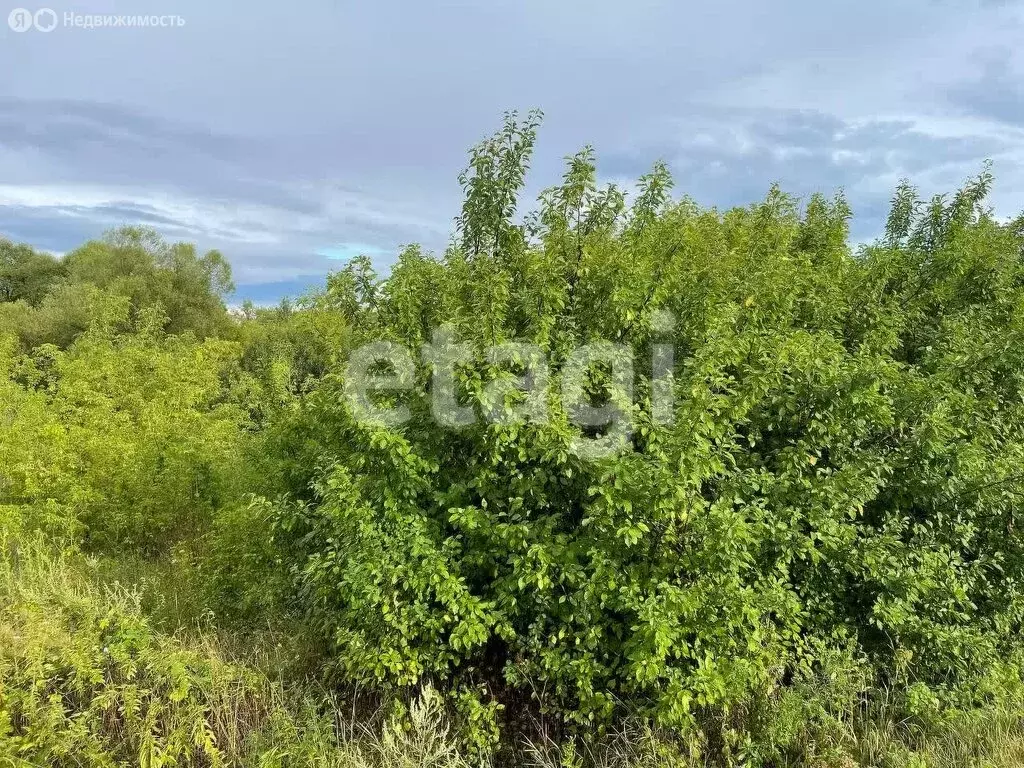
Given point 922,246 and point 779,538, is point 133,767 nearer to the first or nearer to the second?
point 779,538

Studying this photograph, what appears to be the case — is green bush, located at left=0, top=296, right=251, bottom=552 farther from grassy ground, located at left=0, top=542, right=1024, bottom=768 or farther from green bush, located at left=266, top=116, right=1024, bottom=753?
green bush, located at left=266, top=116, right=1024, bottom=753

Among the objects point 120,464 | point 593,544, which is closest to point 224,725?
point 593,544

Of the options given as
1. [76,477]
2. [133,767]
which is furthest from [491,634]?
[76,477]

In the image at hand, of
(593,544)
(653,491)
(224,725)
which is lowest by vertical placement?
(224,725)

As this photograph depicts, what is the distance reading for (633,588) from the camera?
322cm

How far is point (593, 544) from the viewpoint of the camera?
11.1 ft

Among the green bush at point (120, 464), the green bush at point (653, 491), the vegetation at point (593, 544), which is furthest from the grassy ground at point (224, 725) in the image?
the green bush at point (120, 464)

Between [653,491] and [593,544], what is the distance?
0.47 m

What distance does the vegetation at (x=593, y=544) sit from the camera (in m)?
3.33

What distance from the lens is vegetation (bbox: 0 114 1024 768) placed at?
3.33 metres

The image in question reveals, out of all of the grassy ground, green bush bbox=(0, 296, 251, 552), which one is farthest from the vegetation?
green bush bbox=(0, 296, 251, 552)

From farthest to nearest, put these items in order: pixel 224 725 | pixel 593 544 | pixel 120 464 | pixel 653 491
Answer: pixel 120 464 → pixel 224 725 → pixel 593 544 → pixel 653 491

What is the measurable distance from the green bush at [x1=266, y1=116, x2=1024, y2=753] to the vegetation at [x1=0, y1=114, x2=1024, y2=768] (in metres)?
0.02

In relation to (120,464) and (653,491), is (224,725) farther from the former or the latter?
(120,464)
